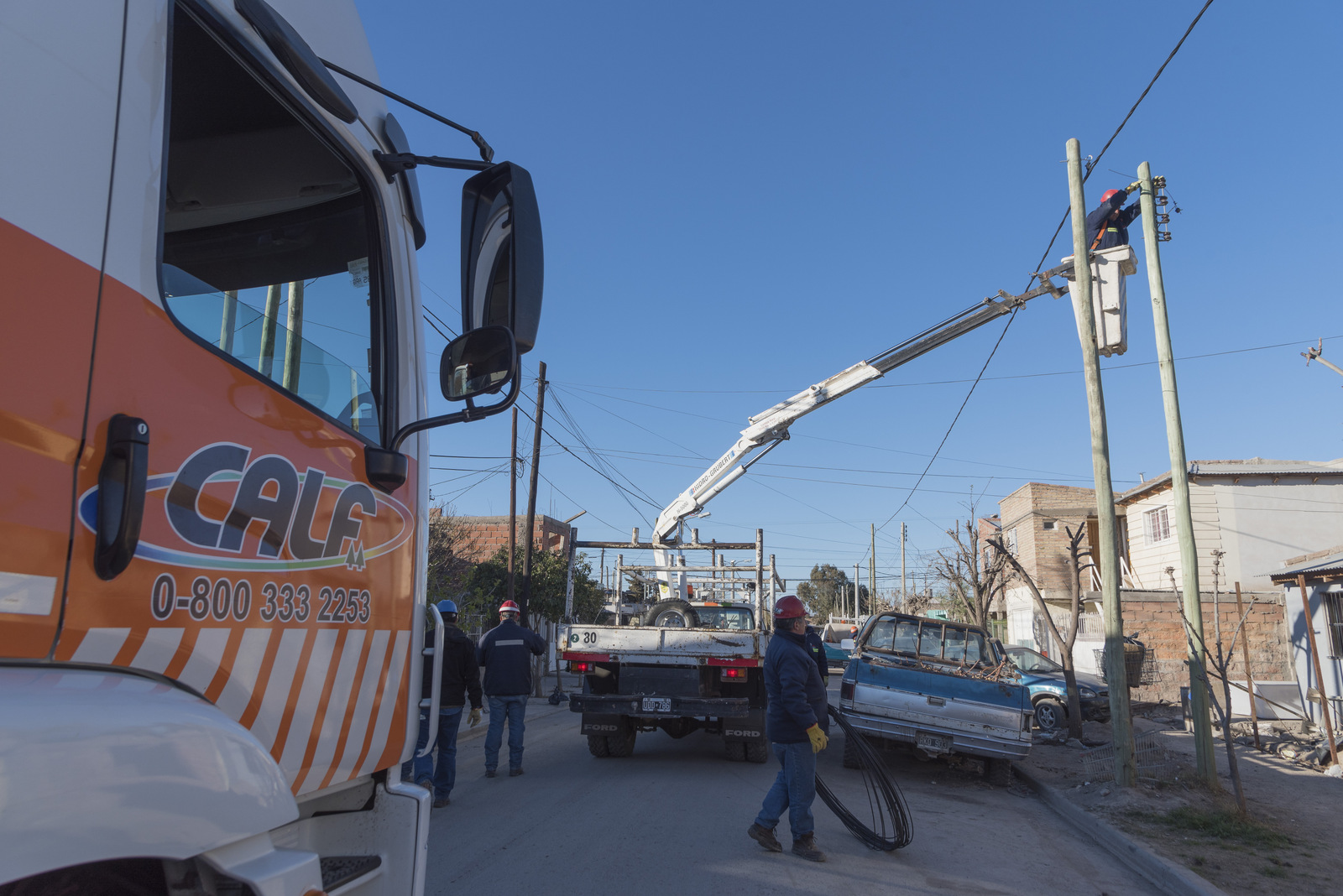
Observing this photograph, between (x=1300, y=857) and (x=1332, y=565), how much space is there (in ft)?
24.3

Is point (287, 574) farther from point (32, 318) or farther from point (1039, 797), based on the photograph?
point (1039, 797)

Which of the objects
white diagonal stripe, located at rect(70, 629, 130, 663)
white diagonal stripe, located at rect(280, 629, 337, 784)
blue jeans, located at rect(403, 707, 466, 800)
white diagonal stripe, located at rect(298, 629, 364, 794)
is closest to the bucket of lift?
blue jeans, located at rect(403, 707, 466, 800)

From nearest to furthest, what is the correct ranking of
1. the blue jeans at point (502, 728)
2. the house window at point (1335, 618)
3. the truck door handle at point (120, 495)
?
the truck door handle at point (120, 495) < the blue jeans at point (502, 728) < the house window at point (1335, 618)

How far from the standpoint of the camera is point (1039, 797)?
940cm

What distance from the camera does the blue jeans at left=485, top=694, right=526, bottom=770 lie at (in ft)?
30.2

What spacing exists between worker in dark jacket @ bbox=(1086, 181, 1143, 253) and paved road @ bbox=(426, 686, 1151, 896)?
6377 millimetres

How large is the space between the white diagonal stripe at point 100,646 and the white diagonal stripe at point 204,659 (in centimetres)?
15

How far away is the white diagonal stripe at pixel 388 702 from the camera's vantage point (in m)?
2.31

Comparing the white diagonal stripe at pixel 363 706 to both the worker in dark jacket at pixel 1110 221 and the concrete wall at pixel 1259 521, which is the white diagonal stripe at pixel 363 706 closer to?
the worker in dark jacket at pixel 1110 221

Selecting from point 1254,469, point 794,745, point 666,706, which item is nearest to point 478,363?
point 794,745

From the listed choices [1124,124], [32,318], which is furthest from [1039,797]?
[32,318]

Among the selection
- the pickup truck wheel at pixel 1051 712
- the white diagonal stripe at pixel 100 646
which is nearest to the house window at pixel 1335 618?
the pickup truck wheel at pixel 1051 712

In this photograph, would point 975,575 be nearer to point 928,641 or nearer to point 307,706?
point 928,641

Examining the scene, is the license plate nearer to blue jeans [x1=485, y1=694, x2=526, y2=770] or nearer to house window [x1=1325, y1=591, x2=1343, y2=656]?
Result: blue jeans [x1=485, y1=694, x2=526, y2=770]
